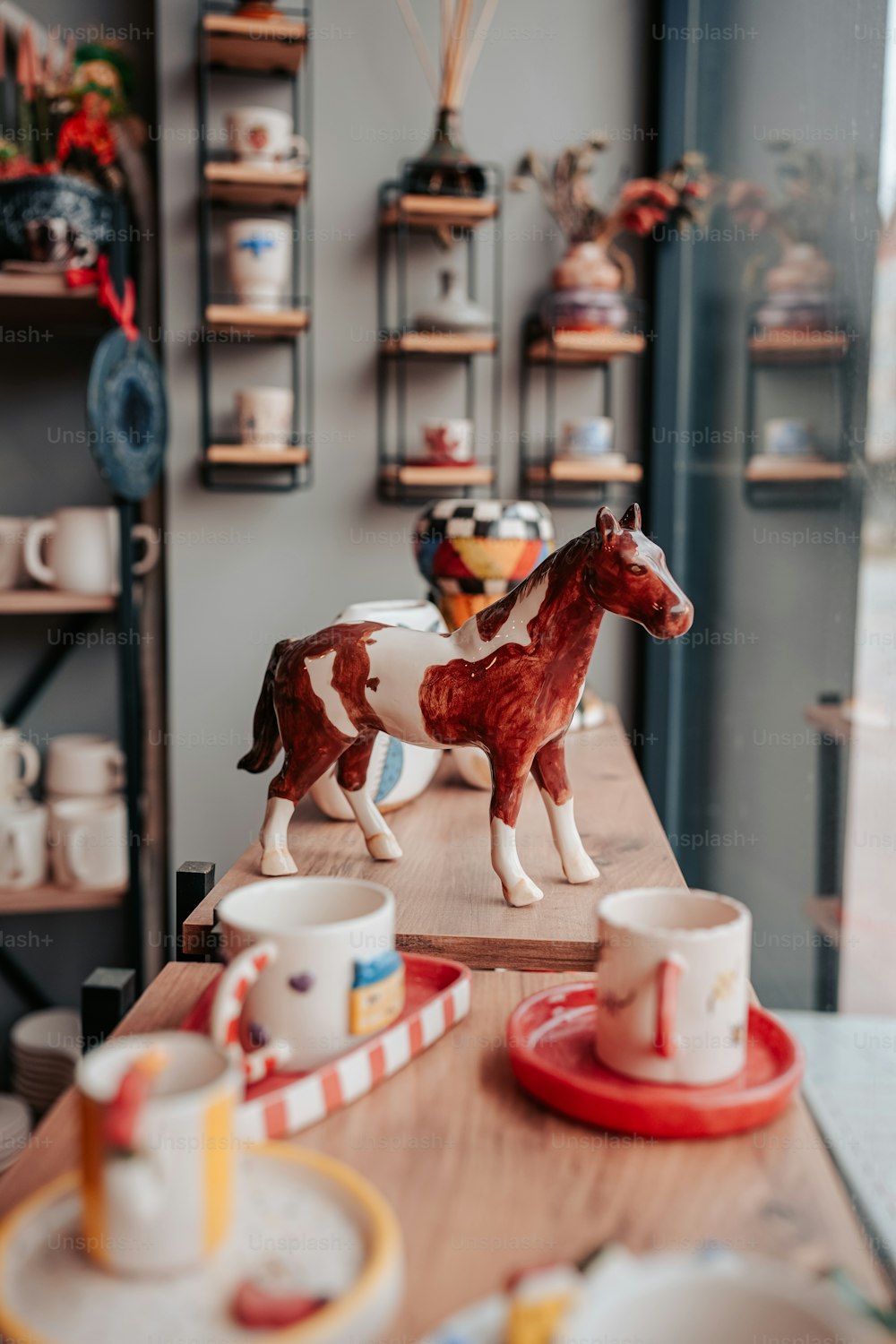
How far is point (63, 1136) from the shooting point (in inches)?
22.7

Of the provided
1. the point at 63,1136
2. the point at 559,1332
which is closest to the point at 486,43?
the point at 63,1136

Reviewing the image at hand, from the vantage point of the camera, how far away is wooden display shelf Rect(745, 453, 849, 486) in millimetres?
1235

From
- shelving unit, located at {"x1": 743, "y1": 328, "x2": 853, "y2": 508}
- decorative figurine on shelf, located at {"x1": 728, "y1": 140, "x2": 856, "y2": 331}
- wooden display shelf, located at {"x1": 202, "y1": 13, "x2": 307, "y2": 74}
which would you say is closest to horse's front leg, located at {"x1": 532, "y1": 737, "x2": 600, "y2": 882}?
shelving unit, located at {"x1": 743, "y1": 328, "x2": 853, "y2": 508}

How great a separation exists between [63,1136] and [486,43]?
6.17 feet

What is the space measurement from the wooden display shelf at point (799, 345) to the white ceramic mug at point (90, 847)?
4.11ft

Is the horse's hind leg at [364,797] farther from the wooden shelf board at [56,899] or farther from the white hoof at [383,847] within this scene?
the wooden shelf board at [56,899]

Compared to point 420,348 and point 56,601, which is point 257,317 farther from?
point 56,601

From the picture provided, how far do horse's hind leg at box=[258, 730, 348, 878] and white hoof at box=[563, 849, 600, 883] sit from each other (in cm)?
22

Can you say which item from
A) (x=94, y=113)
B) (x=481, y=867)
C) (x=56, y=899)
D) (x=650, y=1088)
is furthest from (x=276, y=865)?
(x=94, y=113)

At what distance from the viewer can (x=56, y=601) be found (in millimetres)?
1820

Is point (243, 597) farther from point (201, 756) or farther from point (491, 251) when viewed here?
point (491, 251)

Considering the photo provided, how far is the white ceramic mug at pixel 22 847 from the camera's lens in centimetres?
186

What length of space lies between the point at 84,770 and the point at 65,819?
0.11 m

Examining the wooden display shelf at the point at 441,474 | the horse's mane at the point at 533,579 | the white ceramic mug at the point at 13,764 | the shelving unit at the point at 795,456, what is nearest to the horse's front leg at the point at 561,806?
the horse's mane at the point at 533,579
